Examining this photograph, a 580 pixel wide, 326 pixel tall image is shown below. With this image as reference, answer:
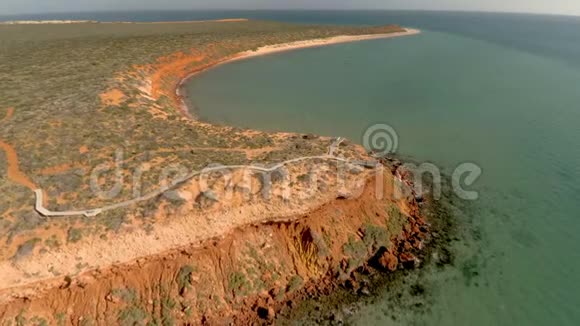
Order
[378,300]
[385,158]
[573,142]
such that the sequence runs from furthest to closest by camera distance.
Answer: [573,142], [385,158], [378,300]

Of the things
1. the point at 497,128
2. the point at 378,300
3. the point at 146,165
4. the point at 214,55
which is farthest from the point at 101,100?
the point at 497,128

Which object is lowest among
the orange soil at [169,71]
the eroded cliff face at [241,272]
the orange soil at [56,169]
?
Answer: the eroded cliff face at [241,272]

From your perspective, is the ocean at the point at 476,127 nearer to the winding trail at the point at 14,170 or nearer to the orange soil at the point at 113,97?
the orange soil at the point at 113,97

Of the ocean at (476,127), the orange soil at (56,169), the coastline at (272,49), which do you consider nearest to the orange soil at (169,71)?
the coastline at (272,49)

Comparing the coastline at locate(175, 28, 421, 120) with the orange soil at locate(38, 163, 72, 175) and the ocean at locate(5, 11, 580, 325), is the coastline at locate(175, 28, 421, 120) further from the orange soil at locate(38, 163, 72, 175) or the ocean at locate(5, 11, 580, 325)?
the orange soil at locate(38, 163, 72, 175)

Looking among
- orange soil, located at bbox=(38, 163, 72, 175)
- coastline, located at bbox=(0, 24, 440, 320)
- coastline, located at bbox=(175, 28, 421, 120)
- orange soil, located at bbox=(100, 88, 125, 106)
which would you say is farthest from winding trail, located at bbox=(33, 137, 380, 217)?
coastline, located at bbox=(175, 28, 421, 120)

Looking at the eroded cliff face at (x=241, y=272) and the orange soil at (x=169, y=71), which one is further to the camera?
the orange soil at (x=169, y=71)

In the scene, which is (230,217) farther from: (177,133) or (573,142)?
(573,142)
